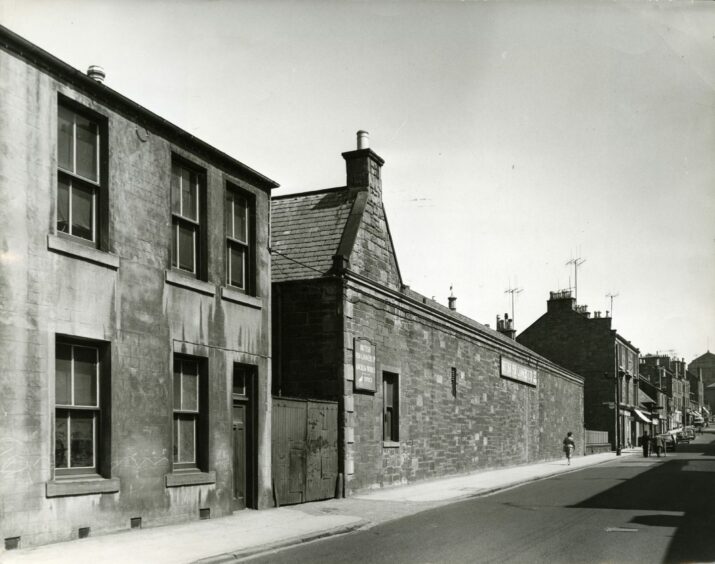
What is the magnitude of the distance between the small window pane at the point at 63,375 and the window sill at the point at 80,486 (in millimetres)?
1052

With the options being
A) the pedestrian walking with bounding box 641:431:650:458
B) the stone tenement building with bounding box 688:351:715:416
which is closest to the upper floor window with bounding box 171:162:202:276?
the pedestrian walking with bounding box 641:431:650:458

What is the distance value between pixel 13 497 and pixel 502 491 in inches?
535

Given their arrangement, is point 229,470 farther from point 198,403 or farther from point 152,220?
point 152,220

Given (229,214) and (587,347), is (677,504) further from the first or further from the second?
(587,347)

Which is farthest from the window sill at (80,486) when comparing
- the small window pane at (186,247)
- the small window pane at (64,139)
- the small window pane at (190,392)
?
the small window pane at (64,139)

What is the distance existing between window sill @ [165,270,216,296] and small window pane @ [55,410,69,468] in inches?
113

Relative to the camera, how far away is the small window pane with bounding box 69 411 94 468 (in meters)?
10.4

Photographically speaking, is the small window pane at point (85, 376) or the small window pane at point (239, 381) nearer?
the small window pane at point (85, 376)

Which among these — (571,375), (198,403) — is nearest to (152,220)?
(198,403)

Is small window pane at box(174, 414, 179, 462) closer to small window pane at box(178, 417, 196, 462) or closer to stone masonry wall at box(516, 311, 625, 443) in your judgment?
small window pane at box(178, 417, 196, 462)

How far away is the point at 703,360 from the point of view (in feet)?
558

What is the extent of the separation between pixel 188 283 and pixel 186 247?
0.80 meters

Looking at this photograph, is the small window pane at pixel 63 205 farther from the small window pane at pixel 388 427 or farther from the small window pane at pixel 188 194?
the small window pane at pixel 388 427

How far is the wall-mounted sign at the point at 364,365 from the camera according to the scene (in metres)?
17.8
